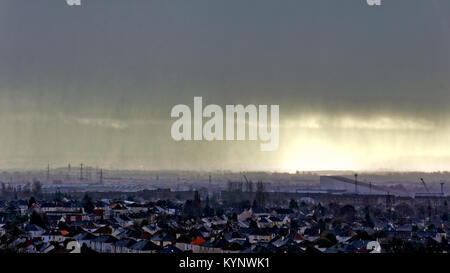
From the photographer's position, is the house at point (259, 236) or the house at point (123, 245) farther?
the house at point (259, 236)

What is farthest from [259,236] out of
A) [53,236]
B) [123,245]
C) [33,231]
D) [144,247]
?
[33,231]

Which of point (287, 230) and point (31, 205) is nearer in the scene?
point (287, 230)

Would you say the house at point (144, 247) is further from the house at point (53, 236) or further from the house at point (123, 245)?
the house at point (53, 236)

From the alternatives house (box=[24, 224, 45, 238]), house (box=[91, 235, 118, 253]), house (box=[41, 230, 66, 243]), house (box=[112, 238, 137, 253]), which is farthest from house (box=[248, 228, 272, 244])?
A: house (box=[24, 224, 45, 238])

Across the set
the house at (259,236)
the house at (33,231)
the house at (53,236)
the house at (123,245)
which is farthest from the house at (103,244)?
the house at (259,236)

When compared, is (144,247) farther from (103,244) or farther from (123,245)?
(103,244)

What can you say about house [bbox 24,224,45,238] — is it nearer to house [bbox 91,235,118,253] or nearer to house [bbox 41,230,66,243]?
house [bbox 41,230,66,243]

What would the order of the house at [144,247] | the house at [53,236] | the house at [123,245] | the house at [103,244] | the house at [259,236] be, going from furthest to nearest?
the house at [259,236] < the house at [53,236] < the house at [103,244] < the house at [123,245] < the house at [144,247]
